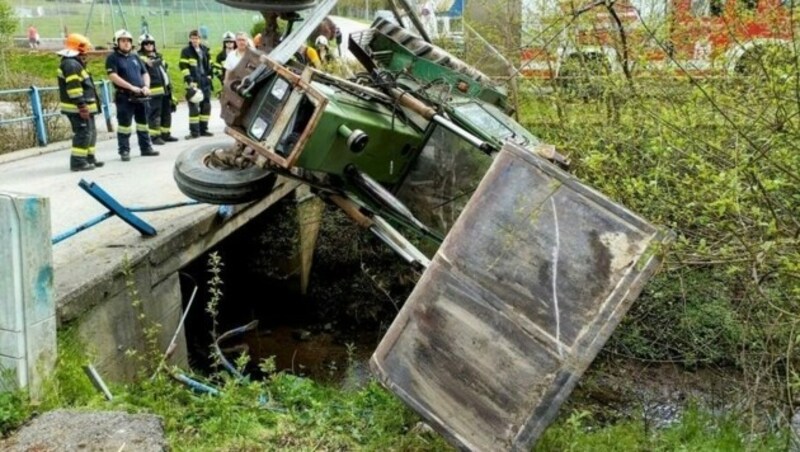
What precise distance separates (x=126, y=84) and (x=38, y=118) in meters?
2.55

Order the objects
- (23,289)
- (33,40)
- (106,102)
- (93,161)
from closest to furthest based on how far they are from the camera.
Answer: (23,289) < (93,161) < (106,102) < (33,40)

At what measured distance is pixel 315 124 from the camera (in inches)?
178

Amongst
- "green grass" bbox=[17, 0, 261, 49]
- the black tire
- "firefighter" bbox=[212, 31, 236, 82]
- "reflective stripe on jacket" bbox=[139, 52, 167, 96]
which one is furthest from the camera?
"green grass" bbox=[17, 0, 261, 49]

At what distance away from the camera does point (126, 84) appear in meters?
8.59

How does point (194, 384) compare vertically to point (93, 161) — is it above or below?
above

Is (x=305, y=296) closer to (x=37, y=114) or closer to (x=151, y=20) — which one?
(x=37, y=114)

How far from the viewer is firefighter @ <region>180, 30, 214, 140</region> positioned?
10.4m

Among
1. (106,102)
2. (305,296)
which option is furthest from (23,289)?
(106,102)

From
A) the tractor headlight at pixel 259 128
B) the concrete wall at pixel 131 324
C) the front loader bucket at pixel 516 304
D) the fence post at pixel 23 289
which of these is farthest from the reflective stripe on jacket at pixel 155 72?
the front loader bucket at pixel 516 304

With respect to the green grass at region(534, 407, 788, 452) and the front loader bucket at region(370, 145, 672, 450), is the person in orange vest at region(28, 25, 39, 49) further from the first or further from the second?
the front loader bucket at region(370, 145, 672, 450)

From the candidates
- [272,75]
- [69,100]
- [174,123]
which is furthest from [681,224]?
[174,123]

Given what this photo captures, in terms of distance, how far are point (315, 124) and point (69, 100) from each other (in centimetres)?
459

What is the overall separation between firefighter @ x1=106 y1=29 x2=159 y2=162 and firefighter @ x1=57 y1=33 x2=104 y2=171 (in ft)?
1.47

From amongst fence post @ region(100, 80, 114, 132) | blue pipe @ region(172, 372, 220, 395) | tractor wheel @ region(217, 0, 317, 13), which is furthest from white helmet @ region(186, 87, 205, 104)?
blue pipe @ region(172, 372, 220, 395)
